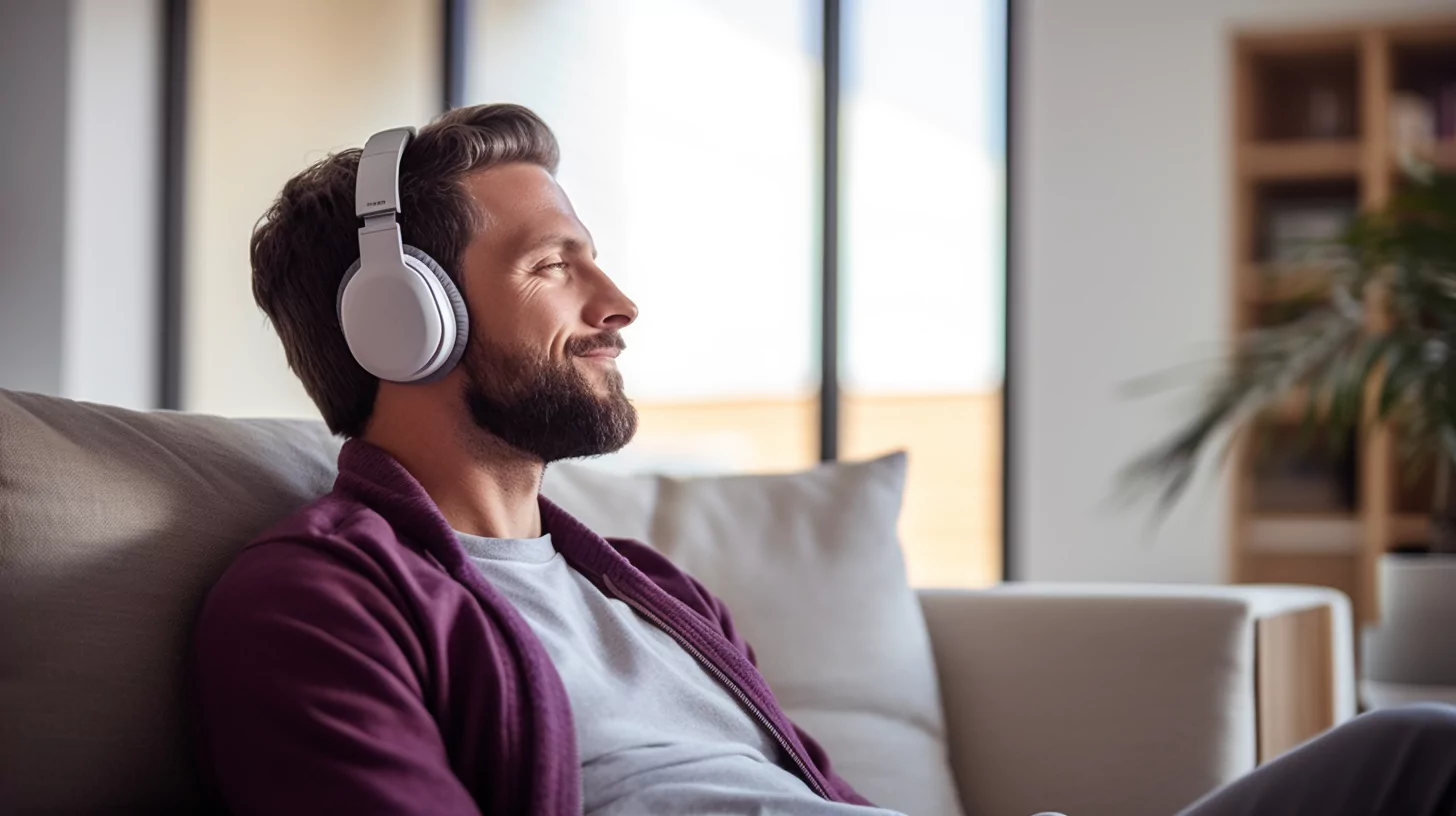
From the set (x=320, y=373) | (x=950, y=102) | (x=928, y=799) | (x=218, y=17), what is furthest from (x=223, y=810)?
(x=218, y=17)

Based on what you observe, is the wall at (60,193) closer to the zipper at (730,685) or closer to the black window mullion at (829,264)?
the black window mullion at (829,264)

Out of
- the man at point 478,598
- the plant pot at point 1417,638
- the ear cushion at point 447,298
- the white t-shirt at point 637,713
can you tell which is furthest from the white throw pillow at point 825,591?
the plant pot at point 1417,638

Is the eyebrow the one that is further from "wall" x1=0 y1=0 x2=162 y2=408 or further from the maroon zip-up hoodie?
A: "wall" x1=0 y1=0 x2=162 y2=408

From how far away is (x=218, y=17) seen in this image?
161 inches

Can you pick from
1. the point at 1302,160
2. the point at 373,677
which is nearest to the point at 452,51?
the point at 1302,160

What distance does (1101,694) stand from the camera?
1564mm

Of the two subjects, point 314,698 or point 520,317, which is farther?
point 520,317

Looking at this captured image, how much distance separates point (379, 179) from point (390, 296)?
102 mm

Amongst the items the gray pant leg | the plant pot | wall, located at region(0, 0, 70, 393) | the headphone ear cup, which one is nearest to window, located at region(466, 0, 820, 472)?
wall, located at region(0, 0, 70, 393)

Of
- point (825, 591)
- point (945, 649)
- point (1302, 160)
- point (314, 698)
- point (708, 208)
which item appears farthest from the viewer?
point (708, 208)

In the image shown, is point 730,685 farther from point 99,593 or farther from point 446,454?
point 99,593

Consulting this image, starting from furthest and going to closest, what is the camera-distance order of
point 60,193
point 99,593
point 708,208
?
point 708,208, point 60,193, point 99,593

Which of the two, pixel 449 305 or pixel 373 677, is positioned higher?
pixel 449 305

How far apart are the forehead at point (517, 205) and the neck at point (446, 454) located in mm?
154
